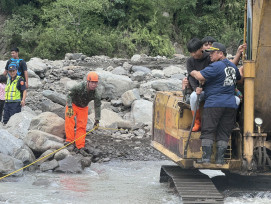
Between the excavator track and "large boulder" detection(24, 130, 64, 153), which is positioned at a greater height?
"large boulder" detection(24, 130, 64, 153)

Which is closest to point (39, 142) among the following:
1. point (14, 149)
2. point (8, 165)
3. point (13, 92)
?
point (14, 149)

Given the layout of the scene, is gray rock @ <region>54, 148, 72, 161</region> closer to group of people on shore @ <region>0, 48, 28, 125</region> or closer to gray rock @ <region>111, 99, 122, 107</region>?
group of people on shore @ <region>0, 48, 28, 125</region>

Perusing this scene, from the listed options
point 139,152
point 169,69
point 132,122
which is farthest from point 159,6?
point 139,152

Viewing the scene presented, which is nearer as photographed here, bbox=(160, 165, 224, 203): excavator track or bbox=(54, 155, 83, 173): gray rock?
bbox=(160, 165, 224, 203): excavator track

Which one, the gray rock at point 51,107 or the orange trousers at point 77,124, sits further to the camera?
the gray rock at point 51,107

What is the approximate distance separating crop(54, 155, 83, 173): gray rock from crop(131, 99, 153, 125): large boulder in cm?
473

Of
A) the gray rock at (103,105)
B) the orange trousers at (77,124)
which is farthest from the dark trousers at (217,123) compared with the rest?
the gray rock at (103,105)

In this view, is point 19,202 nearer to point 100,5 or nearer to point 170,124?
point 170,124

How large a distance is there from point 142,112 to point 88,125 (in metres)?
2.45

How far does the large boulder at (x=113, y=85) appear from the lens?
17422mm

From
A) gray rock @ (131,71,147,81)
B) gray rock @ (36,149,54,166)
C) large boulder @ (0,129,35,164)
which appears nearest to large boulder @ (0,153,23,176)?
large boulder @ (0,129,35,164)

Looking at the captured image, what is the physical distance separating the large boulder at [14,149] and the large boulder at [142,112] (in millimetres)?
5008

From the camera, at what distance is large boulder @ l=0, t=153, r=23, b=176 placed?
9.66 metres

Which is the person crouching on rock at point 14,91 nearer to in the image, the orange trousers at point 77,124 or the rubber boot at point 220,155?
the orange trousers at point 77,124
